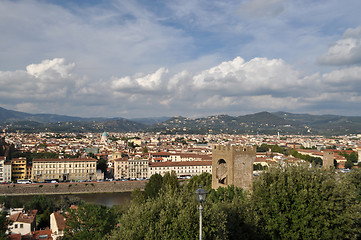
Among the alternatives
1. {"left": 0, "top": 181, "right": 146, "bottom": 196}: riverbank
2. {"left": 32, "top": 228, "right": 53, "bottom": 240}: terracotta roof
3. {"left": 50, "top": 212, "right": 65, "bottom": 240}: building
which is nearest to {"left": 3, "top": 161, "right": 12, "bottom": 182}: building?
{"left": 0, "top": 181, "right": 146, "bottom": 196}: riverbank

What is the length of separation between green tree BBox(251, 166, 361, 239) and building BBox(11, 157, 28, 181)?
45.9 meters

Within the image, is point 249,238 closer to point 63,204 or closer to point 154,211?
point 154,211

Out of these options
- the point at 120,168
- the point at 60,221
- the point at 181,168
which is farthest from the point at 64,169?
the point at 60,221

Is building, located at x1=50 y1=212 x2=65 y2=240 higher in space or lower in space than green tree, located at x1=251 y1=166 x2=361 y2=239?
lower

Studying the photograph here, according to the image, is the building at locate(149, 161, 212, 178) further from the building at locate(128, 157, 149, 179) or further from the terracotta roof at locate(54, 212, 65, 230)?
the terracotta roof at locate(54, 212, 65, 230)

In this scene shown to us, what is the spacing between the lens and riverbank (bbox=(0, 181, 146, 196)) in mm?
43281

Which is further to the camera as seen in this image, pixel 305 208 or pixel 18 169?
pixel 18 169

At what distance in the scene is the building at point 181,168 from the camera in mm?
56031

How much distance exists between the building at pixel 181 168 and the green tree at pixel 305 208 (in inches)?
1721

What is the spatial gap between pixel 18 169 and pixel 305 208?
48.1 metres

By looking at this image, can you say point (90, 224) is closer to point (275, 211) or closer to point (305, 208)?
point (275, 211)

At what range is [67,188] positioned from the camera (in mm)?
45250

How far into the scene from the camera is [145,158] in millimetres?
57500

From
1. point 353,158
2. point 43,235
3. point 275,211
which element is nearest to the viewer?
point 275,211
